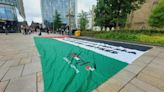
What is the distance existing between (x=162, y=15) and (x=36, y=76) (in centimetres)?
1417

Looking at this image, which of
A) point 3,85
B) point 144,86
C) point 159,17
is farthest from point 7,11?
point 144,86

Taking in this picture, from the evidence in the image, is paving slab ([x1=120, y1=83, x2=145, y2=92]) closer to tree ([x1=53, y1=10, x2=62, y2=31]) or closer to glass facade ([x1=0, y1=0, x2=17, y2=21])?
tree ([x1=53, y1=10, x2=62, y2=31])

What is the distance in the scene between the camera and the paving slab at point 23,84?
193cm

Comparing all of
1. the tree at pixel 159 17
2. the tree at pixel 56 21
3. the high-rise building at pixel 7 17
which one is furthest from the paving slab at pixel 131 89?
the tree at pixel 56 21

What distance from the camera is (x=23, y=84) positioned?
6.93ft

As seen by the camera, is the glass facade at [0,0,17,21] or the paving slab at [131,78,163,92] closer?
the paving slab at [131,78,163,92]

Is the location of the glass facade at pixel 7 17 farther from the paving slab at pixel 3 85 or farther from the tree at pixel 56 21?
the paving slab at pixel 3 85

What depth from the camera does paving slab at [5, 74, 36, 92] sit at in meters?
1.93

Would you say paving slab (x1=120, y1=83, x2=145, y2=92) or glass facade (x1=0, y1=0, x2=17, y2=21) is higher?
glass facade (x1=0, y1=0, x2=17, y2=21)

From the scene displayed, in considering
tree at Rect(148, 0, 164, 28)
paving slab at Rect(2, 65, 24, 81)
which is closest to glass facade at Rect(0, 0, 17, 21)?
paving slab at Rect(2, 65, 24, 81)

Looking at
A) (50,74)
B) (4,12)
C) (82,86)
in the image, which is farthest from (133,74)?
(4,12)

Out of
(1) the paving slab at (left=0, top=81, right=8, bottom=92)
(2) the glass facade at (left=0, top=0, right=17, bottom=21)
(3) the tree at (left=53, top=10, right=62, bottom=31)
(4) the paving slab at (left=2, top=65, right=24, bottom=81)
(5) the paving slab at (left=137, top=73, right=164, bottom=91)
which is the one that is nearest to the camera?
(5) the paving slab at (left=137, top=73, right=164, bottom=91)

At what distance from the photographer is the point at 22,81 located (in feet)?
7.34

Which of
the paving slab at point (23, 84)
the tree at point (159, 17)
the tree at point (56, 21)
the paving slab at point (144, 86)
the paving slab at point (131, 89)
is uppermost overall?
the tree at point (56, 21)
